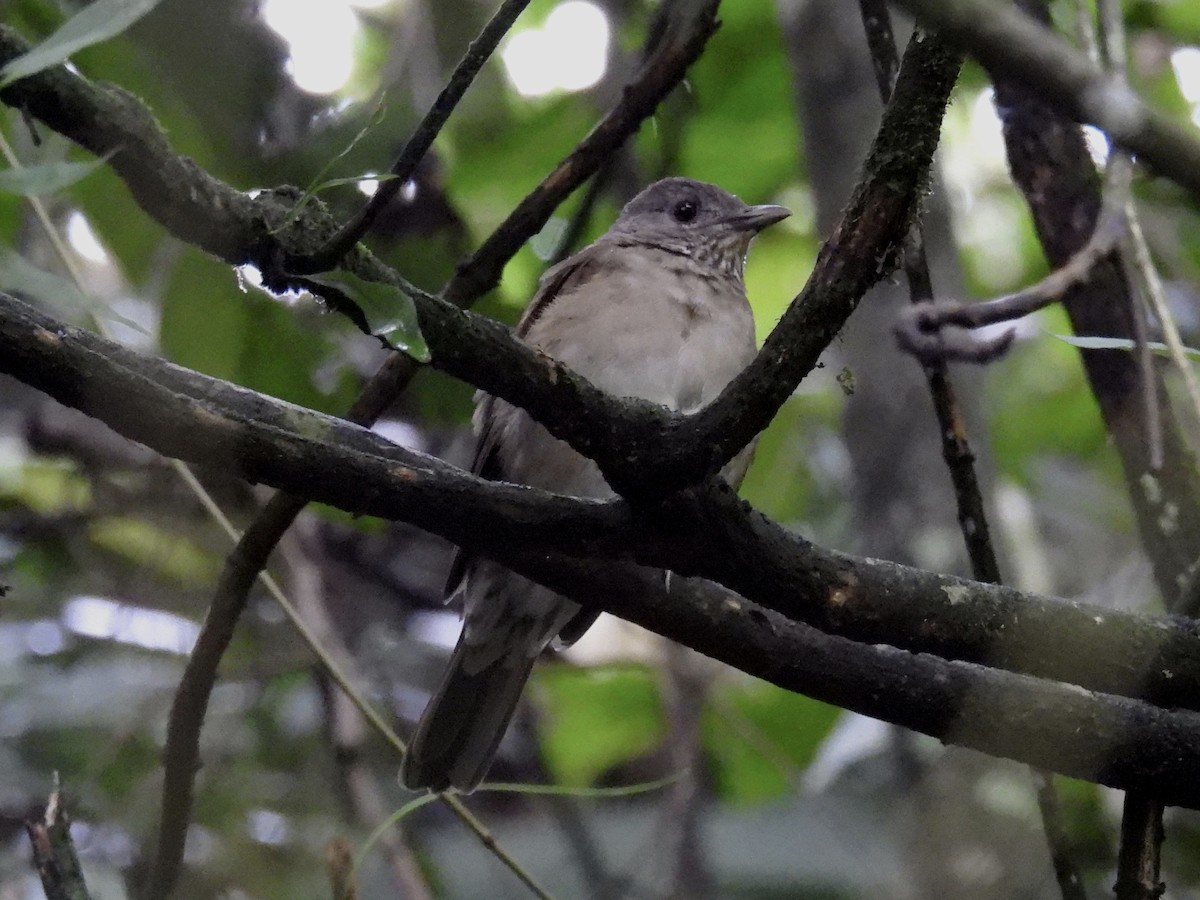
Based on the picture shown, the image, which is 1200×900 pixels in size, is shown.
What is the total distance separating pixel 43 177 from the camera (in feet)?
6.18

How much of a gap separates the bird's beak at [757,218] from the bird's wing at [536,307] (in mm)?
673

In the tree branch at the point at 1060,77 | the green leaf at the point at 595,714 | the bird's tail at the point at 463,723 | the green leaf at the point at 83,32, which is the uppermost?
the green leaf at the point at 595,714

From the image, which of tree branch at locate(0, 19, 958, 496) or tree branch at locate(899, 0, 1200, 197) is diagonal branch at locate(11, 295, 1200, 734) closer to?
tree branch at locate(0, 19, 958, 496)

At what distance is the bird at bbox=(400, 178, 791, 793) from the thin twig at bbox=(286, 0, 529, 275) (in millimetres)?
1973

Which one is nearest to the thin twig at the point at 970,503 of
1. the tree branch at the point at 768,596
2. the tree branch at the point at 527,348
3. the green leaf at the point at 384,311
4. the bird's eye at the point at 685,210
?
the tree branch at the point at 768,596

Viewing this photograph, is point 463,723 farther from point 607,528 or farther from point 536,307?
point 607,528

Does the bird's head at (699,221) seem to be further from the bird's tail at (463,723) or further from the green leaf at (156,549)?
the green leaf at (156,549)

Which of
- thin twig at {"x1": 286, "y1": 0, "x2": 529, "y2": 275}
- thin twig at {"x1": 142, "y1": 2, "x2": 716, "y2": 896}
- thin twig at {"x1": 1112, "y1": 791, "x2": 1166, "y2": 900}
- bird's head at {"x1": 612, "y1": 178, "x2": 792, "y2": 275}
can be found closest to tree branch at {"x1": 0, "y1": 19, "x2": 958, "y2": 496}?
thin twig at {"x1": 286, "y1": 0, "x2": 529, "y2": 275}

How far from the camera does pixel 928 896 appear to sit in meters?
3.62

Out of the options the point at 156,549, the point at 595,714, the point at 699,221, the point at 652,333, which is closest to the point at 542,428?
the point at 652,333

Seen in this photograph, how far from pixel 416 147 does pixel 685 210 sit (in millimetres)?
3135

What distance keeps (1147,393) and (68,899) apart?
79.3 inches

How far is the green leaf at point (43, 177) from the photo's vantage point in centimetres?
186

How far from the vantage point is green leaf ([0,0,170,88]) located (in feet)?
5.90
